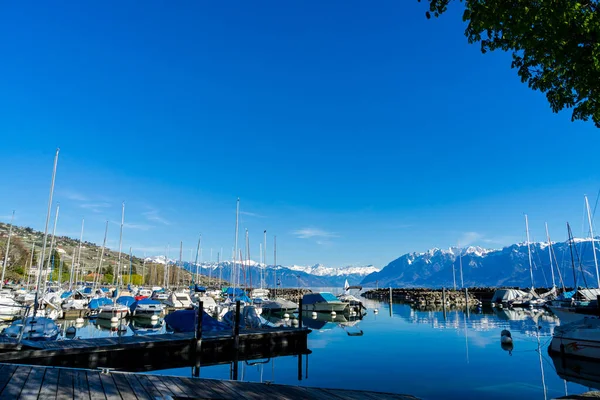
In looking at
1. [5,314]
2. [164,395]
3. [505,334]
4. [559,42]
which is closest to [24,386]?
[164,395]

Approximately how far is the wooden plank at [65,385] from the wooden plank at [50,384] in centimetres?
9

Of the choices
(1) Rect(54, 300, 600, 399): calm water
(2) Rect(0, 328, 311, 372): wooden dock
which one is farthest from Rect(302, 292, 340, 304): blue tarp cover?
(2) Rect(0, 328, 311, 372): wooden dock

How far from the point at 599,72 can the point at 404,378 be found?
61.7 ft

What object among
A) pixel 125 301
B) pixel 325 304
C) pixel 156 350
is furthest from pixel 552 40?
pixel 325 304

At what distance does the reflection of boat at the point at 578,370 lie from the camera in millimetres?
21766

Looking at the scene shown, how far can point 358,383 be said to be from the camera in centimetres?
2203

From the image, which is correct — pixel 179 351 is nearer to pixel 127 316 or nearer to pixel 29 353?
pixel 29 353

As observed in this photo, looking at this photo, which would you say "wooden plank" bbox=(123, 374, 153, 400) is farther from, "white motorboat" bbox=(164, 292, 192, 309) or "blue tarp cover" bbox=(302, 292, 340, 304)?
"blue tarp cover" bbox=(302, 292, 340, 304)

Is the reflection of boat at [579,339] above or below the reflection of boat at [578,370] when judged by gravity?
above

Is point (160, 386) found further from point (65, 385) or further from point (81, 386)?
point (65, 385)

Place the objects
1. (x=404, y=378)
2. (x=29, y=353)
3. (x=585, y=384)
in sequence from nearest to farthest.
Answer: (x=29, y=353) < (x=585, y=384) < (x=404, y=378)

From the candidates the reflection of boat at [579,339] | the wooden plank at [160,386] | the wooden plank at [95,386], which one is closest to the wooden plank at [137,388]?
the wooden plank at [160,386]

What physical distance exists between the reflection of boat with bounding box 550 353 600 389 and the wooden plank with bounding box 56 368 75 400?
78.2 feet

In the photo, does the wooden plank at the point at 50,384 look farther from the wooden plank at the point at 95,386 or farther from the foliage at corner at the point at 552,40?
the foliage at corner at the point at 552,40
